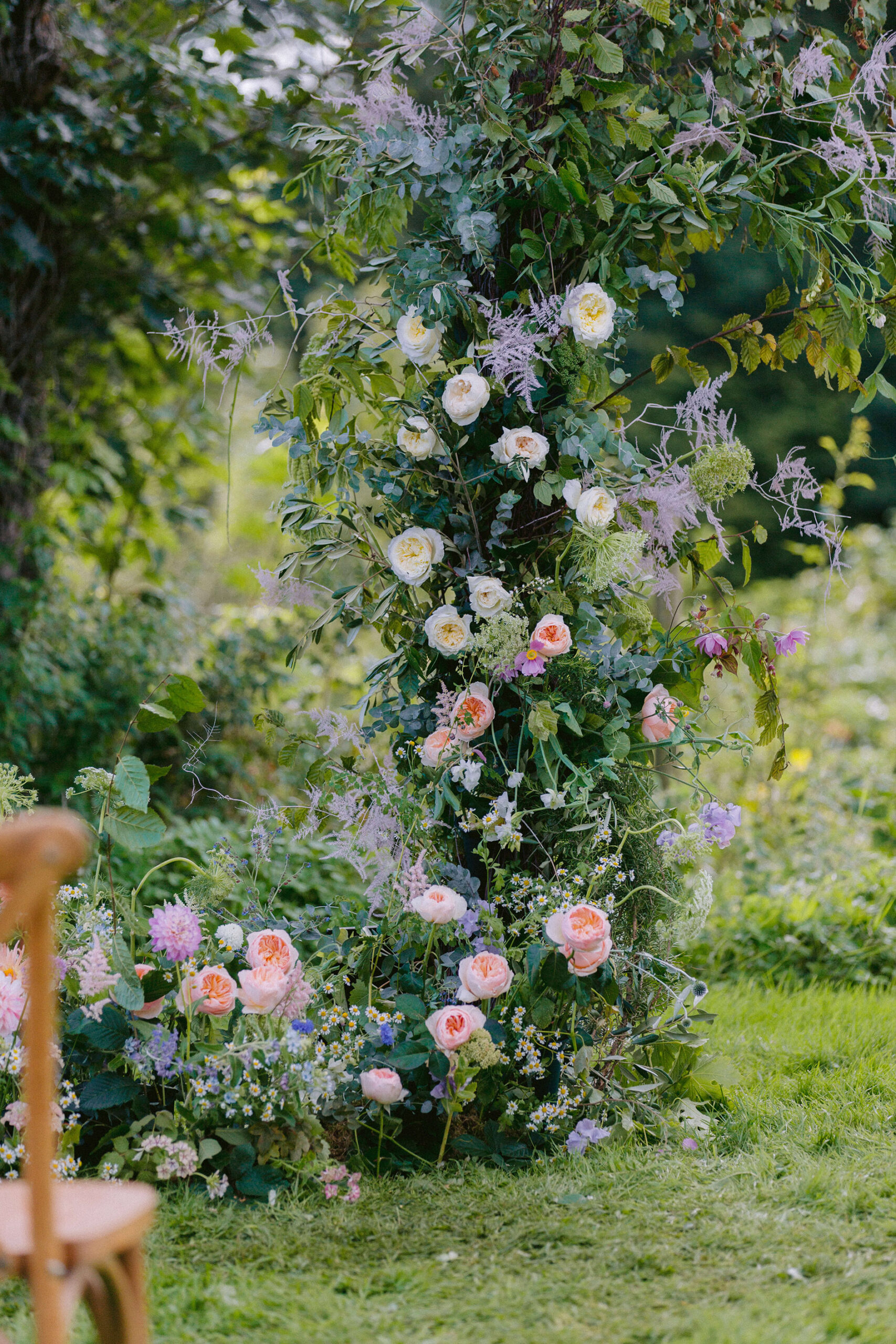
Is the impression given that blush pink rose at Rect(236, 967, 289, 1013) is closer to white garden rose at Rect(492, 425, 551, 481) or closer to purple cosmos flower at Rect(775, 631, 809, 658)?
white garden rose at Rect(492, 425, 551, 481)

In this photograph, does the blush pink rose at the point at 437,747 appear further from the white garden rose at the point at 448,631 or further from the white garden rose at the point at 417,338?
the white garden rose at the point at 417,338

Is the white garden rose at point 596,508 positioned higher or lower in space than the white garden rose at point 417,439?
lower

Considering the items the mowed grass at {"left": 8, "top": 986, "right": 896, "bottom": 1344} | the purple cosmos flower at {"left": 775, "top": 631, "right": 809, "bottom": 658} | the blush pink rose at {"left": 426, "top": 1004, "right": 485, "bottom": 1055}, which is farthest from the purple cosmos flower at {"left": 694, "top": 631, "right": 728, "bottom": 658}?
the mowed grass at {"left": 8, "top": 986, "right": 896, "bottom": 1344}

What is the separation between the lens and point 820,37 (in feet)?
8.05

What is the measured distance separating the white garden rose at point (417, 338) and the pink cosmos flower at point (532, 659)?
0.66m

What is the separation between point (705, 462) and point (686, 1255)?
60.7 inches

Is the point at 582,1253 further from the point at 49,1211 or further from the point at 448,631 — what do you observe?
the point at 448,631

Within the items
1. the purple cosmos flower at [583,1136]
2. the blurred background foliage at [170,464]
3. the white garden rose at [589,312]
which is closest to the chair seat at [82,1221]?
the purple cosmos flower at [583,1136]

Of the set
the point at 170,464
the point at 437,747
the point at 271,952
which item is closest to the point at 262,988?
the point at 271,952

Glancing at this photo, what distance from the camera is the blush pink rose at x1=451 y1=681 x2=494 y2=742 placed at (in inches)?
95.0

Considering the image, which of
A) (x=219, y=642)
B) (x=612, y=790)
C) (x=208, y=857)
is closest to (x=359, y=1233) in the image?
(x=208, y=857)

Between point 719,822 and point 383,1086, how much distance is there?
0.90 m

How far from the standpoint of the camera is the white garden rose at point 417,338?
7.95ft

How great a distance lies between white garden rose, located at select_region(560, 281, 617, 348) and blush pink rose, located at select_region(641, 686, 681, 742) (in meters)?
0.78
